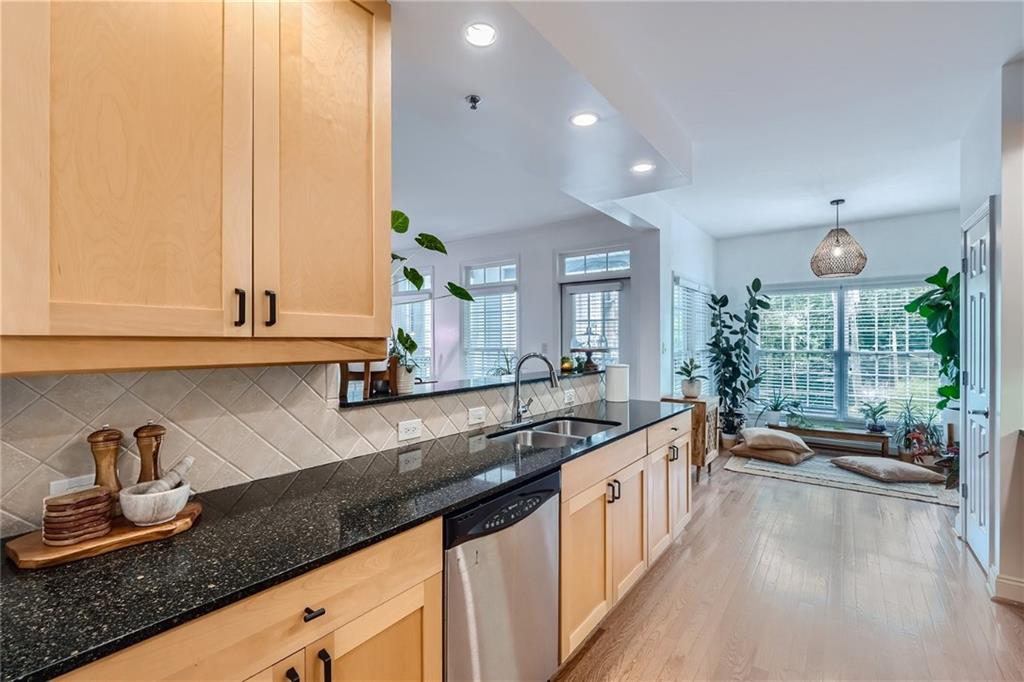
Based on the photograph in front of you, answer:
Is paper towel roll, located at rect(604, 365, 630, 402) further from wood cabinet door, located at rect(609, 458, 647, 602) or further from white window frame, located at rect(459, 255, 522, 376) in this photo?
white window frame, located at rect(459, 255, 522, 376)

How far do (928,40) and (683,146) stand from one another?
3.92 feet

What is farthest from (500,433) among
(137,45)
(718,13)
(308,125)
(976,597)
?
(976,597)

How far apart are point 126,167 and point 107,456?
0.67 meters

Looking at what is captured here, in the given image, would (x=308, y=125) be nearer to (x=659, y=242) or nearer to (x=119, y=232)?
(x=119, y=232)

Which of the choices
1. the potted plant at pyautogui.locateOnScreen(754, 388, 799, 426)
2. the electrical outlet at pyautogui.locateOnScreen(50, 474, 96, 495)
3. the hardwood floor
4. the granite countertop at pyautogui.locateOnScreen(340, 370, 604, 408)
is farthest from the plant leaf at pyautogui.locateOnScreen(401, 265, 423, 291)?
the potted plant at pyautogui.locateOnScreen(754, 388, 799, 426)

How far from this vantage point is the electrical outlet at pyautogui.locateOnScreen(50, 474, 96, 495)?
43.9 inches

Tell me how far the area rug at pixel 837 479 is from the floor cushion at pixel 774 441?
152mm

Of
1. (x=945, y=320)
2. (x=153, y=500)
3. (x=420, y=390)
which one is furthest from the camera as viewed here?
(x=945, y=320)

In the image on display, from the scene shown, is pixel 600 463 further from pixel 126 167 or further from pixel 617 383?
pixel 126 167

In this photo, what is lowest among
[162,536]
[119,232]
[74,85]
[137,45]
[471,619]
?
[471,619]

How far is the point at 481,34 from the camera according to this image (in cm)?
163

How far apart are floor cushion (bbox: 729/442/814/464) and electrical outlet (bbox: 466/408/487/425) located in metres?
4.03

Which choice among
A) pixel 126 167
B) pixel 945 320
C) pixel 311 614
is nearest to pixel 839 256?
pixel 945 320

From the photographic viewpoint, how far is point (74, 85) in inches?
35.9
